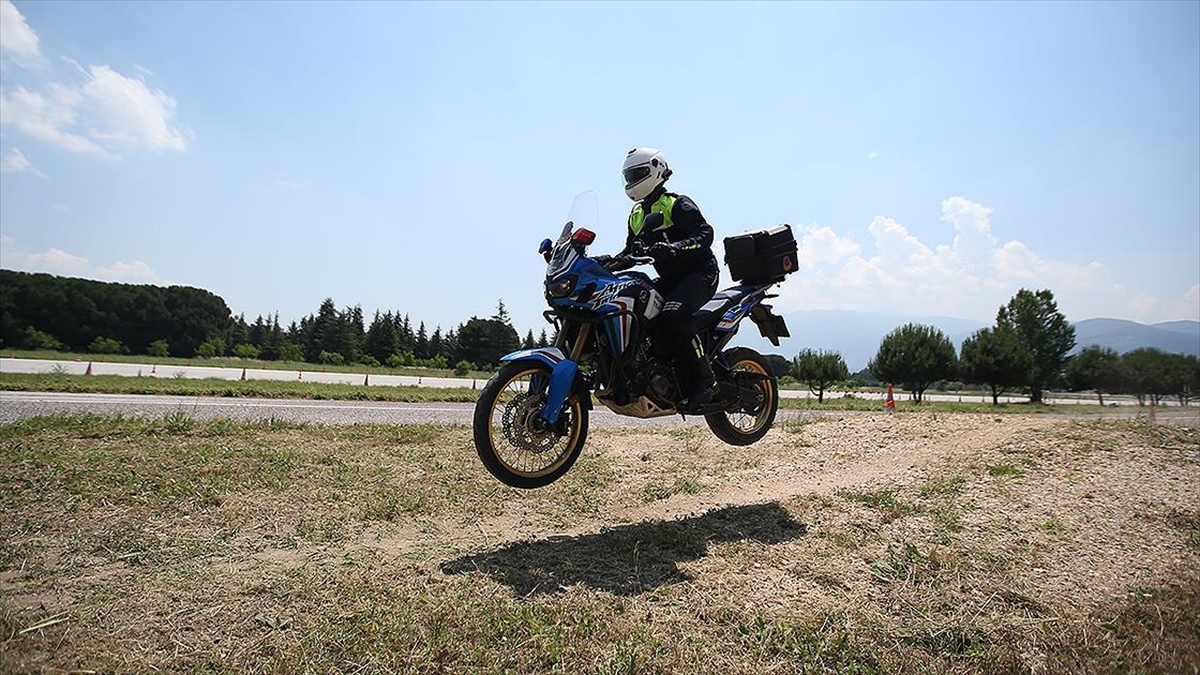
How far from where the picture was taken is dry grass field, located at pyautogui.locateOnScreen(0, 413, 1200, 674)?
11.0 feet

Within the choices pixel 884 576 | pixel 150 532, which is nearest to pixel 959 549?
pixel 884 576

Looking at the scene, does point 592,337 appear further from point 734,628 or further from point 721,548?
point 734,628

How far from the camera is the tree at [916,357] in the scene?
64.2m

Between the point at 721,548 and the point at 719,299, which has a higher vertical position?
the point at 719,299

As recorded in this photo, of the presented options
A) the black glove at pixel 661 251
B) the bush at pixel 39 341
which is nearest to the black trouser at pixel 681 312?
the black glove at pixel 661 251

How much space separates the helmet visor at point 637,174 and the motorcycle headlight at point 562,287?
127 cm

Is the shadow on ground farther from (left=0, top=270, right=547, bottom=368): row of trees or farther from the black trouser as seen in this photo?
(left=0, top=270, right=547, bottom=368): row of trees

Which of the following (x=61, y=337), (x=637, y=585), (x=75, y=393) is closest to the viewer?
(x=637, y=585)

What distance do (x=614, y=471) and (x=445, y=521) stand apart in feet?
8.12

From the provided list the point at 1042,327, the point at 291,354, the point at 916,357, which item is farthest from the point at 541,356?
the point at 1042,327

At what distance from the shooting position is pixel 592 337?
5.55 metres

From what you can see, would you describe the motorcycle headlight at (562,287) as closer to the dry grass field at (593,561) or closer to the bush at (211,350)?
the dry grass field at (593,561)

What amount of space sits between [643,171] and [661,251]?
82cm

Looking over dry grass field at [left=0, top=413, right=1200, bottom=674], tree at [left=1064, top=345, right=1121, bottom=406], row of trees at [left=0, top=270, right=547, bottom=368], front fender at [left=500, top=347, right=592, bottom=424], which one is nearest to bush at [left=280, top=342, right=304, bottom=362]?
row of trees at [left=0, top=270, right=547, bottom=368]
